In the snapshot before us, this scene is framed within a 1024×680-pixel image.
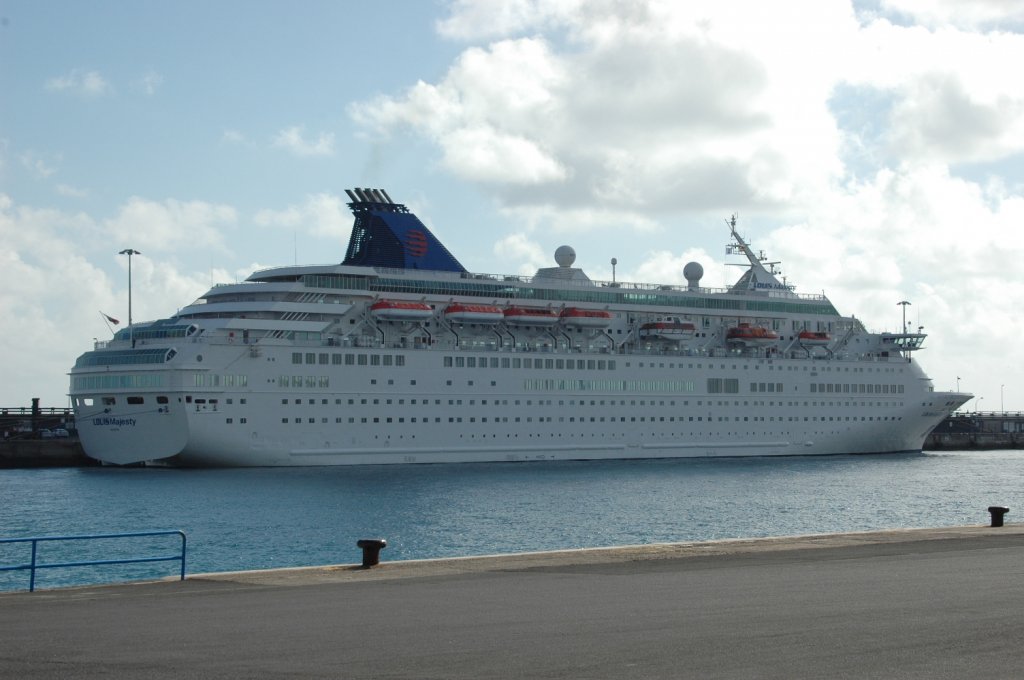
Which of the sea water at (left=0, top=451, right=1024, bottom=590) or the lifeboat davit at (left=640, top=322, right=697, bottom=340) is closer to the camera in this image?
the sea water at (left=0, top=451, right=1024, bottom=590)

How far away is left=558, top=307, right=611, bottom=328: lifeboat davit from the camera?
65.9 metres

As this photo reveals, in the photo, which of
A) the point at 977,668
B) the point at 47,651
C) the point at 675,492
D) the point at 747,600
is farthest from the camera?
the point at 675,492

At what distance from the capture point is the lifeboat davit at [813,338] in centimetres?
7381

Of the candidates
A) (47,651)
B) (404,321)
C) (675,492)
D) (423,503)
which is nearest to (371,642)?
(47,651)

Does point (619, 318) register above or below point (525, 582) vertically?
above

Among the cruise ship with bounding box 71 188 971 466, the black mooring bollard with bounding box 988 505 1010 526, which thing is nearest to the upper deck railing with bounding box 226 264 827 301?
the cruise ship with bounding box 71 188 971 466

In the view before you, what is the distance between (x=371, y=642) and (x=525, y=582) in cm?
502

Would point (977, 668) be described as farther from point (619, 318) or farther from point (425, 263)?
point (619, 318)

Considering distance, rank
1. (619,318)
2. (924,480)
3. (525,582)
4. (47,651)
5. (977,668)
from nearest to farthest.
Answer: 1. (977,668)
2. (47,651)
3. (525,582)
4. (924,480)
5. (619,318)

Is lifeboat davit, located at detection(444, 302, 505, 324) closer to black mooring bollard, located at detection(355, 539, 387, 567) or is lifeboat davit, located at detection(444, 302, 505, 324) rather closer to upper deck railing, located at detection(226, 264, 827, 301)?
upper deck railing, located at detection(226, 264, 827, 301)

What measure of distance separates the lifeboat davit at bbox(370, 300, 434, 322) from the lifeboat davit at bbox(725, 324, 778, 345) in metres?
20.8

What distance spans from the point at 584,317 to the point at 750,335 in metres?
11.4

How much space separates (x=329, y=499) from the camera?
137 feet

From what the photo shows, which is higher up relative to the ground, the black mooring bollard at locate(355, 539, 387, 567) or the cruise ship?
the cruise ship
